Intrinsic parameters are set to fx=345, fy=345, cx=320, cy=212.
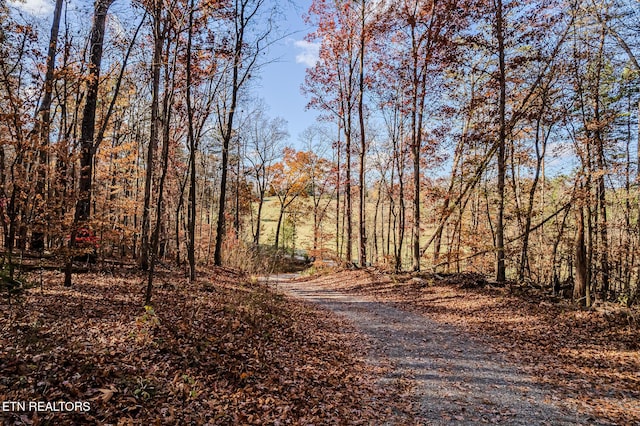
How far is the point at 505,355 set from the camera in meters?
6.62

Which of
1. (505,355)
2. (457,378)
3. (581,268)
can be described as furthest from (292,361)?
(581,268)

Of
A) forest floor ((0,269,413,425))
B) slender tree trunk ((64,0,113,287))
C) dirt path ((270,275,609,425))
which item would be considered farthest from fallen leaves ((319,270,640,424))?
slender tree trunk ((64,0,113,287))

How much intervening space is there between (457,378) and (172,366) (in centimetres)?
451

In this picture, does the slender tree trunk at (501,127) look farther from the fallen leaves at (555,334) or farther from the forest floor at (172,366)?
the forest floor at (172,366)

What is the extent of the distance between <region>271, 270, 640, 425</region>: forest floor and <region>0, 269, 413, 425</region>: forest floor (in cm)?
68

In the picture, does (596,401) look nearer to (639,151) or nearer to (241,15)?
(639,151)

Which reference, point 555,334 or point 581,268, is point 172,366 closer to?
point 555,334

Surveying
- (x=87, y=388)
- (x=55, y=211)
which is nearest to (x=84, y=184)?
(x=55, y=211)

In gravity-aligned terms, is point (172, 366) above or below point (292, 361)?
above

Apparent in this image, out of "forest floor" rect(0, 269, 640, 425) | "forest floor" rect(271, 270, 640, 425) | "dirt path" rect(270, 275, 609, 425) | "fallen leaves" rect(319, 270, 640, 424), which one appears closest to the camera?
"forest floor" rect(0, 269, 640, 425)

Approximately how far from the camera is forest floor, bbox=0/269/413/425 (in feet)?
12.5

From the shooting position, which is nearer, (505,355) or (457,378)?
(457,378)

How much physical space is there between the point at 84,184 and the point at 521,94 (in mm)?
15638

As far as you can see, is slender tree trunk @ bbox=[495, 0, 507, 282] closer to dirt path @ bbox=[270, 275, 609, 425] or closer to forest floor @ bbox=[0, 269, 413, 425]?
dirt path @ bbox=[270, 275, 609, 425]
